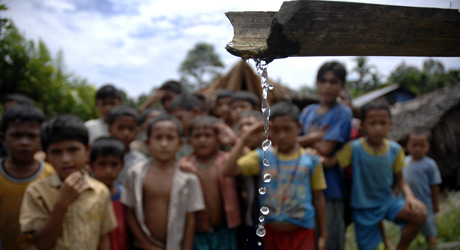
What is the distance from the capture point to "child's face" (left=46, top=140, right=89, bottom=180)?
2.17m

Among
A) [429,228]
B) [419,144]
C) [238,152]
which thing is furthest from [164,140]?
[429,228]

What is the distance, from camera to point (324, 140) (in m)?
3.02

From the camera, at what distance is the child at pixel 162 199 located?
8.26ft

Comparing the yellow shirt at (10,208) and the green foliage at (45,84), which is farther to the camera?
the green foliage at (45,84)

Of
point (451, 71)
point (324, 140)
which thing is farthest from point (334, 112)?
point (451, 71)

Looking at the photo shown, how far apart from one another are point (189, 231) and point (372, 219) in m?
1.75

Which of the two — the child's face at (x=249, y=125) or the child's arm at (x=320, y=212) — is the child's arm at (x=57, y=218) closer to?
the child's face at (x=249, y=125)

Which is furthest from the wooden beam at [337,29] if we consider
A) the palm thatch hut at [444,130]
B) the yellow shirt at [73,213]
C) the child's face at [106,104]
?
the palm thatch hut at [444,130]

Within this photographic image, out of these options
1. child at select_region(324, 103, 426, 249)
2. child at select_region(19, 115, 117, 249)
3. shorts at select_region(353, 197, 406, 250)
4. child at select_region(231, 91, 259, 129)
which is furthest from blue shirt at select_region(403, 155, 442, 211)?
child at select_region(19, 115, 117, 249)

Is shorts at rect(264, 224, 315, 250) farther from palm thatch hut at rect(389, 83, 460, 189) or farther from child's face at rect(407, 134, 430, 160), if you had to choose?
palm thatch hut at rect(389, 83, 460, 189)

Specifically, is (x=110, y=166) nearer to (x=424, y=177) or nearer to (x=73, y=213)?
(x=73, y=213)

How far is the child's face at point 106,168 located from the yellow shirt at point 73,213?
1.32 feet

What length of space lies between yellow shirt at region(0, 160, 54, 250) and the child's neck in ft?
0.12

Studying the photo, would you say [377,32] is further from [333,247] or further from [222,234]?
Answer: [333,247]
